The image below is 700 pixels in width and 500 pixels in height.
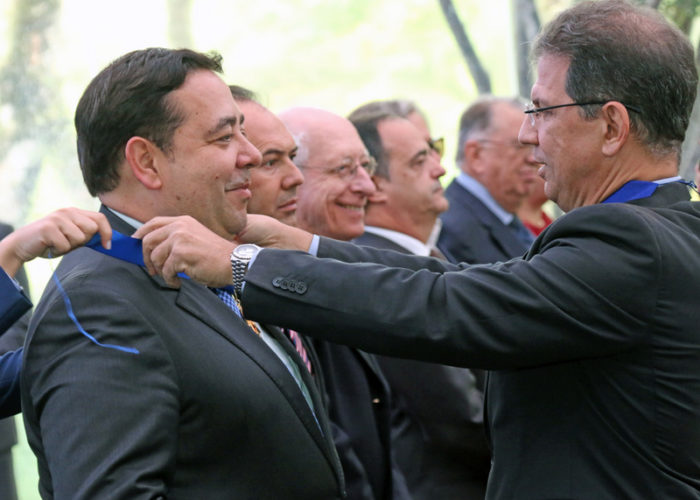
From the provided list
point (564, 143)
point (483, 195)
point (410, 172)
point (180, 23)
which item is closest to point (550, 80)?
point (564, 143)

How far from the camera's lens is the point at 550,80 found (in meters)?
2.80

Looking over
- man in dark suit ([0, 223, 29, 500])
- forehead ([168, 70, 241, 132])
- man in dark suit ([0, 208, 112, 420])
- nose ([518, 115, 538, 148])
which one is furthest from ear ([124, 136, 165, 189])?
man in dark suit ([0, 223, 29, 500])

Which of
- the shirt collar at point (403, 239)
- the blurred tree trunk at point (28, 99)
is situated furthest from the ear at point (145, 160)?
the blurred tree trunk at point (28, 99)

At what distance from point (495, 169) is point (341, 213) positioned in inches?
91.5

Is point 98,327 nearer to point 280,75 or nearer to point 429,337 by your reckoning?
point 429,337

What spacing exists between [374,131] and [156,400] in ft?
11.8

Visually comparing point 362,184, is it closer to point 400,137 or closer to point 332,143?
point 332,143

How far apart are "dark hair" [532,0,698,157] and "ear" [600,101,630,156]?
0.8 inches

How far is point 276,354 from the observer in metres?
2.89

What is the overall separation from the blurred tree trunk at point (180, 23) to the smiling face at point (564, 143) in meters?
4.79

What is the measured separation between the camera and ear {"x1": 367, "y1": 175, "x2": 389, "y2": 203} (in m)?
5.38

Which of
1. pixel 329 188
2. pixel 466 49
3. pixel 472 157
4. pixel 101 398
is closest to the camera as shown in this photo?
pixel 101 398

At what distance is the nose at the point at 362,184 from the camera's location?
4781 millimetres

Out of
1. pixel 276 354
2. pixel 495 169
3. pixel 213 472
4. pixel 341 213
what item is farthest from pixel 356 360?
pixel 495 169
